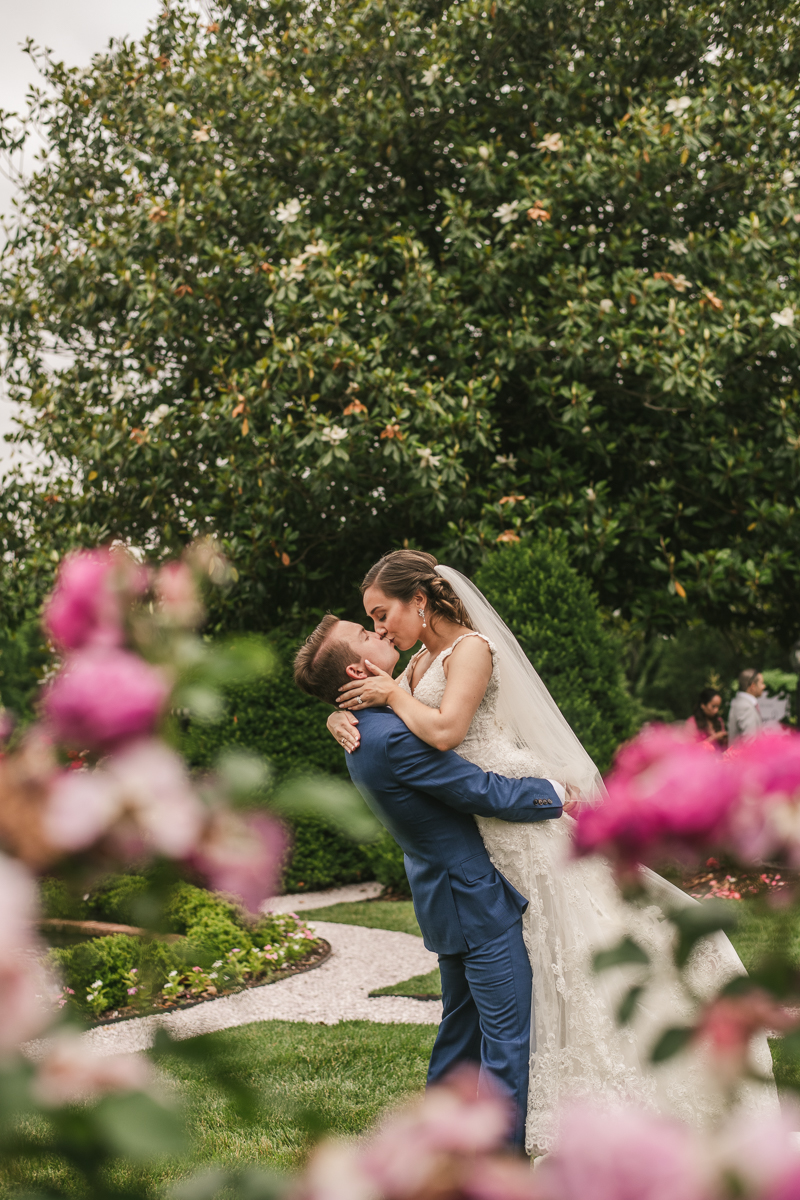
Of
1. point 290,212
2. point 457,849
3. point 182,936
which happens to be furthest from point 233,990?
point 290,212

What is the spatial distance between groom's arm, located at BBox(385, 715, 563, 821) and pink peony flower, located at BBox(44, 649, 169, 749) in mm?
2024

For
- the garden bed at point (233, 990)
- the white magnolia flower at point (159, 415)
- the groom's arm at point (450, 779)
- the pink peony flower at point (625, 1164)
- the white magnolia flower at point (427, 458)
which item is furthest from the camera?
the white magnolia flower at point (159, 415)

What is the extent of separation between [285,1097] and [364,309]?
636 centimetres

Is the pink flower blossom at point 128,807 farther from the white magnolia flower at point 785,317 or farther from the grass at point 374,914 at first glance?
the white magnolia flower at point 785,317

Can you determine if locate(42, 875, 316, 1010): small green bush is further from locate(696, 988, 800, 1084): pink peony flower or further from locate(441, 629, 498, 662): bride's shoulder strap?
locate(696, 988, 800, 1084): pink peony flower

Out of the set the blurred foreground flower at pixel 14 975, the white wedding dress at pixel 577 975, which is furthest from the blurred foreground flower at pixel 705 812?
the white wedding dress at pixel 577 975

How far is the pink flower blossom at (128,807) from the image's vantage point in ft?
2.28

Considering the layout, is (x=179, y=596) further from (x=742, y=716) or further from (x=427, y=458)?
(x=742, y=716)

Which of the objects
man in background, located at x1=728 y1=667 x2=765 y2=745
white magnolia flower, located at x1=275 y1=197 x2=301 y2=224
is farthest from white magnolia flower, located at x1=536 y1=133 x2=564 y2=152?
man in background, located at x1=728 y1=667 x2=765 y2=745

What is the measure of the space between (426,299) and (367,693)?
18.4 ft

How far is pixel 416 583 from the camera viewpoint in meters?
3.32

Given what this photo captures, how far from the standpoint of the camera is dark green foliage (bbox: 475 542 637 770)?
23.4ft

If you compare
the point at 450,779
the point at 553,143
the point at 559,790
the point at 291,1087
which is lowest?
the point at 291,1087

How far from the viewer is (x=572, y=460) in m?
8.81
